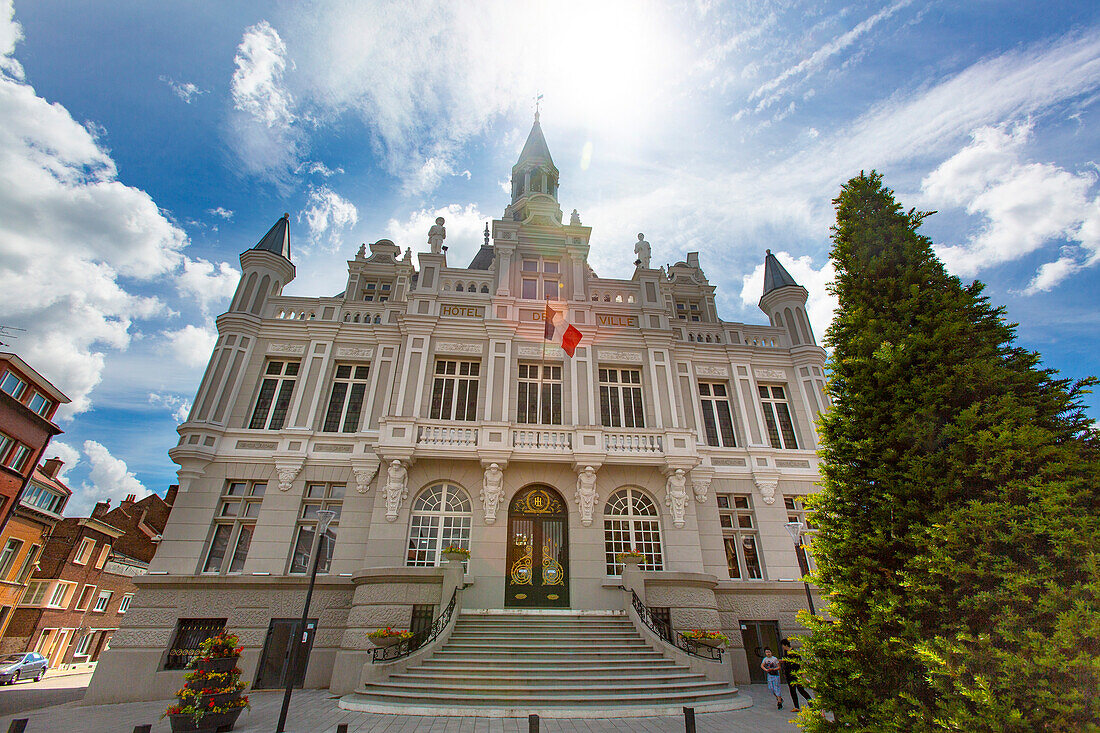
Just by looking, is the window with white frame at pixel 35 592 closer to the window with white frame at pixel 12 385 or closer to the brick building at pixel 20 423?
the brick building at pixel 20 423

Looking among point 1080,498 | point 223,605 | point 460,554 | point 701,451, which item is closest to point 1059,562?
point 1080,498

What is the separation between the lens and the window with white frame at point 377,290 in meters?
23.4

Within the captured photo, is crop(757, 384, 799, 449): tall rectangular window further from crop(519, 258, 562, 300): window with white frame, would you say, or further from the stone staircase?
the stone staircase

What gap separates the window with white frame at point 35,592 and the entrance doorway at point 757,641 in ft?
133

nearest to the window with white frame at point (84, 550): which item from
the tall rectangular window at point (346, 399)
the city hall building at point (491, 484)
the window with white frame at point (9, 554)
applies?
the window with white frame at point (9, 554)

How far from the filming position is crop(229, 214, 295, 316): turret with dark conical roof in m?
20.9

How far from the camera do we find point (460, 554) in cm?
1522

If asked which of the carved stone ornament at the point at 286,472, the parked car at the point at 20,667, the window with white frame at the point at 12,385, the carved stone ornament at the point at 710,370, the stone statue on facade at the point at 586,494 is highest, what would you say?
the window with white frame at the point at 12,385

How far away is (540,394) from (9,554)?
109ft

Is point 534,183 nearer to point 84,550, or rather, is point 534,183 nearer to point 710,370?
point 710,370

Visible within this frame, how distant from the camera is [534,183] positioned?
33.7 meters

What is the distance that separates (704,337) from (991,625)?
1883 cm

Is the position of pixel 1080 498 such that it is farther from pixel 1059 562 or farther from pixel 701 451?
pixel 701 451

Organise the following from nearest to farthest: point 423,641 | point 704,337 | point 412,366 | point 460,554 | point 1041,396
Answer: point 1041,396 → point 423,641 → point 460,554 → point 412,366 → point 704,337
